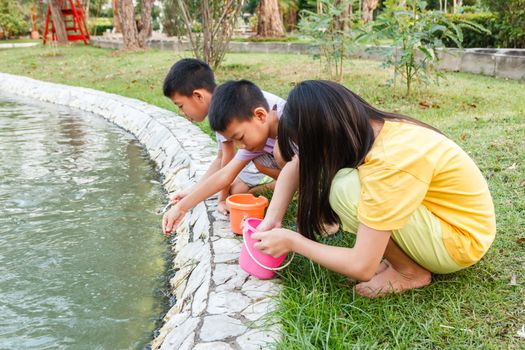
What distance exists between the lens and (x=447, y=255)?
6.75 feet

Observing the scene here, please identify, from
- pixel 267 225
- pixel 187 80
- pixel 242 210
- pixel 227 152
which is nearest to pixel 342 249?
pixel 267 225

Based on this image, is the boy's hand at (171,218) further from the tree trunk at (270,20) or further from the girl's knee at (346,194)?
the tree trunk at (270,20)

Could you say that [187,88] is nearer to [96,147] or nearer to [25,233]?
[25,233]

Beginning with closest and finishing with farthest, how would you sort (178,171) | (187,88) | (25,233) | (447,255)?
(447,255) → (187,88) → (25,233) → (178,171)

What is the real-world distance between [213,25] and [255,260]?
7405 mm

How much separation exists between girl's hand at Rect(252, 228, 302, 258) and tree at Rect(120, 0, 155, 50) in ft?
42.8

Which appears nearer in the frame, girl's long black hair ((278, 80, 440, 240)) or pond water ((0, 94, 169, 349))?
girl's long black hair ((278, 80, 440, 240))

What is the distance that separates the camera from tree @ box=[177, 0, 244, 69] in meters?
8.85

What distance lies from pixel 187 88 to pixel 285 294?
1511 mm

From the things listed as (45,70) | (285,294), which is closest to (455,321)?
(285,294)

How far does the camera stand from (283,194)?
2420 mm

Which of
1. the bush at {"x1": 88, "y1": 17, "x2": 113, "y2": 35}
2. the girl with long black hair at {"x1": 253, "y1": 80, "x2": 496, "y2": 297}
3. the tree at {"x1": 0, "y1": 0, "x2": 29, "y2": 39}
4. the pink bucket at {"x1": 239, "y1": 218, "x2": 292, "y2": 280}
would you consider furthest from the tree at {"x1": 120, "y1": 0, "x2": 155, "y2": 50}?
the tree at {"x1": 0, "y1": 0, "x2": 29, "y2": 39}

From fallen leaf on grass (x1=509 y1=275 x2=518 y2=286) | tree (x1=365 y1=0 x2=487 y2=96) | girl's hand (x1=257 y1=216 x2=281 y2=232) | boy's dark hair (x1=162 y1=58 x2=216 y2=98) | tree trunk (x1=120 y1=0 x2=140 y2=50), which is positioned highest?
tree trunk (x1=120 y1=0 x2=140 y2=50)

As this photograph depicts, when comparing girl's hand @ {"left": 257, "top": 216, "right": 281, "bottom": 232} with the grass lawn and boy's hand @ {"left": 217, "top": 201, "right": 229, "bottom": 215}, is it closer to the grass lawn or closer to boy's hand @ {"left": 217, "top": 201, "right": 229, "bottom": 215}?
the grass lawn
